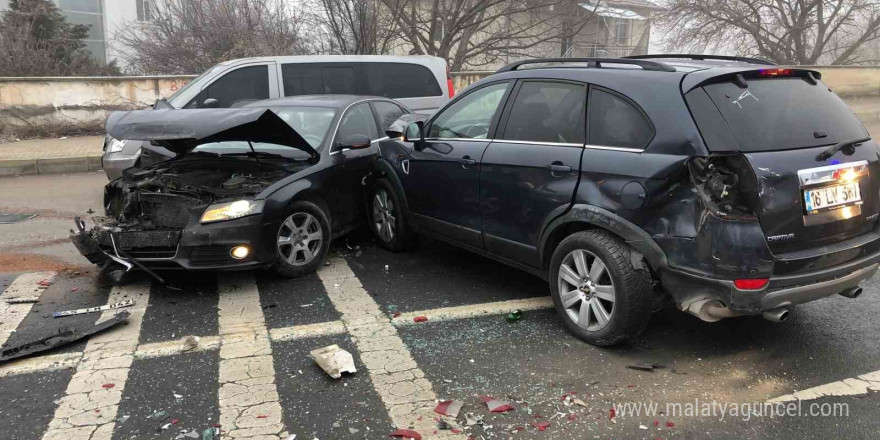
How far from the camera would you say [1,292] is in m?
4.95

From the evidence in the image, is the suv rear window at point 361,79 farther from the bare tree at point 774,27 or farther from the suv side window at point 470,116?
the bare tree at point 774,27

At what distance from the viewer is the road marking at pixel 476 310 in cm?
441

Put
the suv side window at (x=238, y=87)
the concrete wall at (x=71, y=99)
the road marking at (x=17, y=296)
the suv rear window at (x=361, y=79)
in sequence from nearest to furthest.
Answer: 1. the road marking at (x=17, y=296)
2. the suv side window at (x=238, y=87)
3. the suv rear window at (x=361, y=79)
4. the concrete wall at (x=71, y=99)

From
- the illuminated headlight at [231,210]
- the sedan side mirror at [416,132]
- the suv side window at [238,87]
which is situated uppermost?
the suv side window at [238,87]

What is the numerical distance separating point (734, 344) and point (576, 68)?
2.09 metres

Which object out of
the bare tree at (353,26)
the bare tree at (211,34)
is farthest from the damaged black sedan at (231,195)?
the bare tree at (211,34)

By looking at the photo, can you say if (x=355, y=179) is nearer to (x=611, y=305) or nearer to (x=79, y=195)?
(x=611, y=305)

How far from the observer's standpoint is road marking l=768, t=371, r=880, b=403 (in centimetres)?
328

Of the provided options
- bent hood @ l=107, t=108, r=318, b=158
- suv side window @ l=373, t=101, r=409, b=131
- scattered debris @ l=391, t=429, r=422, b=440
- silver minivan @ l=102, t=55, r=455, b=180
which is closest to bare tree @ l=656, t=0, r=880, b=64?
silver minivan @ l=102, t=55, r=455, b=180

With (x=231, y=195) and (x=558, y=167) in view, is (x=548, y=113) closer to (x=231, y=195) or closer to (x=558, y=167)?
(x=558, y=167)

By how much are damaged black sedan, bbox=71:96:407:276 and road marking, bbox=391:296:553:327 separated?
131cm

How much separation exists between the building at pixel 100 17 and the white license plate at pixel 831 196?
86.2 feet

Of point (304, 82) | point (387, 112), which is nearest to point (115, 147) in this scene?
point (304, 82)

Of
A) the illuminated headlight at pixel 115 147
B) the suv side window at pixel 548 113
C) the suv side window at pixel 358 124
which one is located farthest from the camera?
the illuminated headlight at pixel 115 147
